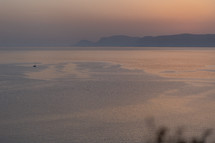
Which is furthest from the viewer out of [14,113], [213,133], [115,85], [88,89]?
[115,85]

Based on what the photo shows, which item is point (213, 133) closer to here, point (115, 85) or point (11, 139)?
point (11, 139)

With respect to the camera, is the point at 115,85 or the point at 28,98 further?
the point at 115,85

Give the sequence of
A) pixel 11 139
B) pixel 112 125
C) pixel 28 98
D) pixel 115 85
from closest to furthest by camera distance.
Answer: pixel 11 139 < pixel 112 125 < pixel 28 98 < pixel 115 85

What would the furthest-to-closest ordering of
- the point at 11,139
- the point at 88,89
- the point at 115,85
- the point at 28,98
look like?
the point at 115,85
the point at 88,89
the point at 28,98
the point at 11,139

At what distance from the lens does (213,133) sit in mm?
6641

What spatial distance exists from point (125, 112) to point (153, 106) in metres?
1.22

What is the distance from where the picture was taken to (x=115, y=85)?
13.5m

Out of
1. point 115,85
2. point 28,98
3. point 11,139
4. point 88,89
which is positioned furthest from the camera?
point 115,85

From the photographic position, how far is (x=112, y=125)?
7148mm

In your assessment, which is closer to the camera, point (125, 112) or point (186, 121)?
point (186, 121)

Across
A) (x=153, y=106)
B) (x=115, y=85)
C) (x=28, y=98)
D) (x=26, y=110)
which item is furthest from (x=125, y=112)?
(x=115, y=85)

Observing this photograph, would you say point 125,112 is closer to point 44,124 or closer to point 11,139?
point 44,124

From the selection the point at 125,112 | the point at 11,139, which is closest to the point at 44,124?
the point at 11,139

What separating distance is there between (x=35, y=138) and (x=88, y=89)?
6.14 meters
